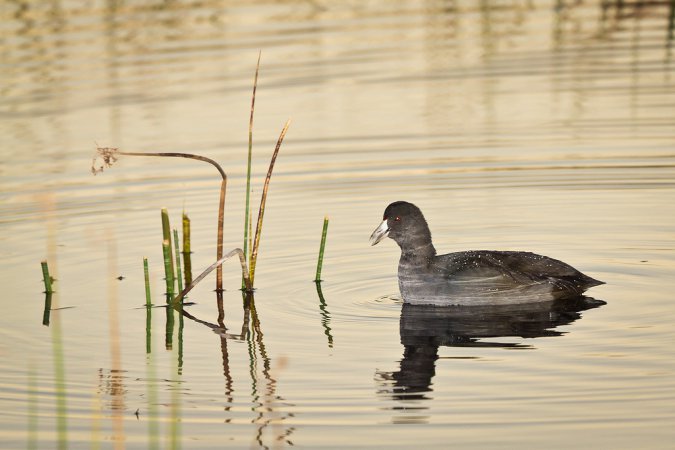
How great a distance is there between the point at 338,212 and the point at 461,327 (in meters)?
3.87

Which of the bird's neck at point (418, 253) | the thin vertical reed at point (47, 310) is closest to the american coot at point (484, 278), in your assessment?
the bird's neck at point (418, 253)

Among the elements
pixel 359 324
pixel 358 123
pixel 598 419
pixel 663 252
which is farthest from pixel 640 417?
pixel 358 123

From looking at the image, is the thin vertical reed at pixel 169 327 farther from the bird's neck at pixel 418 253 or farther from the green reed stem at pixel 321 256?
the bird's neck at pixel 418 253

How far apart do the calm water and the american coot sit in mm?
225

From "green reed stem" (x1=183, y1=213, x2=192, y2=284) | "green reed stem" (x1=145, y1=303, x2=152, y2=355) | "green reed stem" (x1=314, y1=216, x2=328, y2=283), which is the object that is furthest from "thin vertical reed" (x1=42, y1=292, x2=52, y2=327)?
"green reed stem" (x1=314, y1=216, x2=328, y2=283)

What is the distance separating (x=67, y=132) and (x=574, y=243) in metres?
7.80

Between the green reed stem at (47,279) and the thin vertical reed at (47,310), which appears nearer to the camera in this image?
the thin vertical reed at (47,310)

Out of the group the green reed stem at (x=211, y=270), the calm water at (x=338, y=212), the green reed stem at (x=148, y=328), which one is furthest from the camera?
the green reed stem at (x=211, y=270)

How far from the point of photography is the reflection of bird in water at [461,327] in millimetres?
8961

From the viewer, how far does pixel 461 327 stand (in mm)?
10094

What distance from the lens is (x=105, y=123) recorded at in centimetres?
1808

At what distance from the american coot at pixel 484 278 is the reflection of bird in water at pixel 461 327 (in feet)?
0.22

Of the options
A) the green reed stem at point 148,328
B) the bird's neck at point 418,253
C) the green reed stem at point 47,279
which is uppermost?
the bird's neck at point 418,253

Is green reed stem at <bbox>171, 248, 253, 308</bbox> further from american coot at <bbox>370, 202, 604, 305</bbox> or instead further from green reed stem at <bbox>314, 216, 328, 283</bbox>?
american coot at <bbox>370, 202, 604, 305</bbox>
